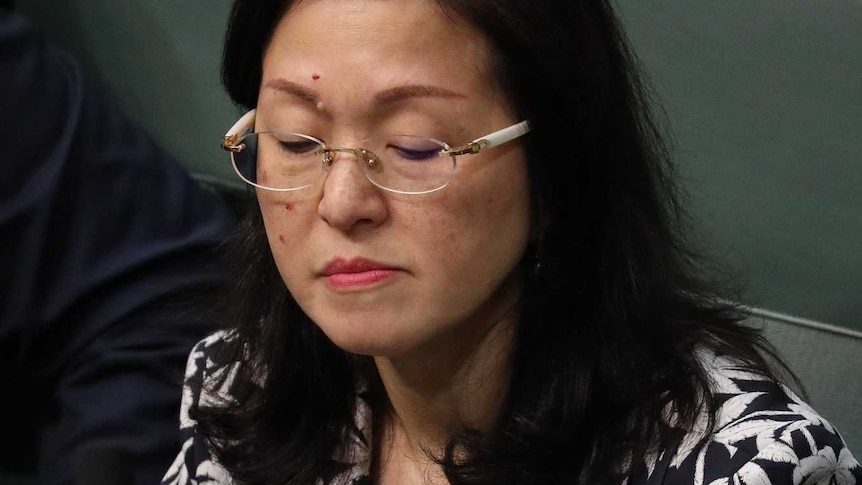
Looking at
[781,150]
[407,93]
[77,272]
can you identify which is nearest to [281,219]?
[407,93]

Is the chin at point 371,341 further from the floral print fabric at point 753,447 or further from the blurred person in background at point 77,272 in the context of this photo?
the blurred person in background at point 77,272

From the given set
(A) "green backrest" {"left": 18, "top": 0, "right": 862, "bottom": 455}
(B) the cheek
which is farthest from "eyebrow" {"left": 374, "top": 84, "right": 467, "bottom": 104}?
(A) "green backrest" {"left": 18, "top": 0, "right": 862, "bottom": 455}

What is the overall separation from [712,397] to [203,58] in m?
1.06

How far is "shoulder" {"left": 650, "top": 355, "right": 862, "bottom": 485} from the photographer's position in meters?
0.93

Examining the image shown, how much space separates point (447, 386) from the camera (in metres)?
1.13

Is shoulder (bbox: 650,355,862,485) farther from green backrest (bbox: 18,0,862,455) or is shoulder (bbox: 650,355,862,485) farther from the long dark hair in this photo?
green backrest (bbox: 18,0,862,455)

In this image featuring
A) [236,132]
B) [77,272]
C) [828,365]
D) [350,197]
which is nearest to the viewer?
[350,197]

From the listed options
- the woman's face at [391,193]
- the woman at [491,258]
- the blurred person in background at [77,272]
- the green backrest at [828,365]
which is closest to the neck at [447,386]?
the woman at [491,258]

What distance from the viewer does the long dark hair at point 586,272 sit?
3.23ft

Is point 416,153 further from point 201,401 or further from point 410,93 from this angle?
point 201,401

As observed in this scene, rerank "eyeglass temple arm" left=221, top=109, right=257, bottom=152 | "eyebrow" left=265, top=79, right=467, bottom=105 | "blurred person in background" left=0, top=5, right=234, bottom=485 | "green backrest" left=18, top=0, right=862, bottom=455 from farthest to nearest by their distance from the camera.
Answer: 1. "blurred person in background" left=0, top=5, right=234, bottom=485
2. "green backrest" left=18, top=0, right=862, bottom=455
3. "eyeglass temple arm" left=221, top=109, right=257, bottom=152
4. "eyebrow" left=265, top=79, right=467, bottom=105

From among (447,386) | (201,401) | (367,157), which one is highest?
(367,157)

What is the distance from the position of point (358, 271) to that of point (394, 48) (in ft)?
0.62

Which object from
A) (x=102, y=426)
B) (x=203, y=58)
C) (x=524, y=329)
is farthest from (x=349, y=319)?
(x=203, y=58)
